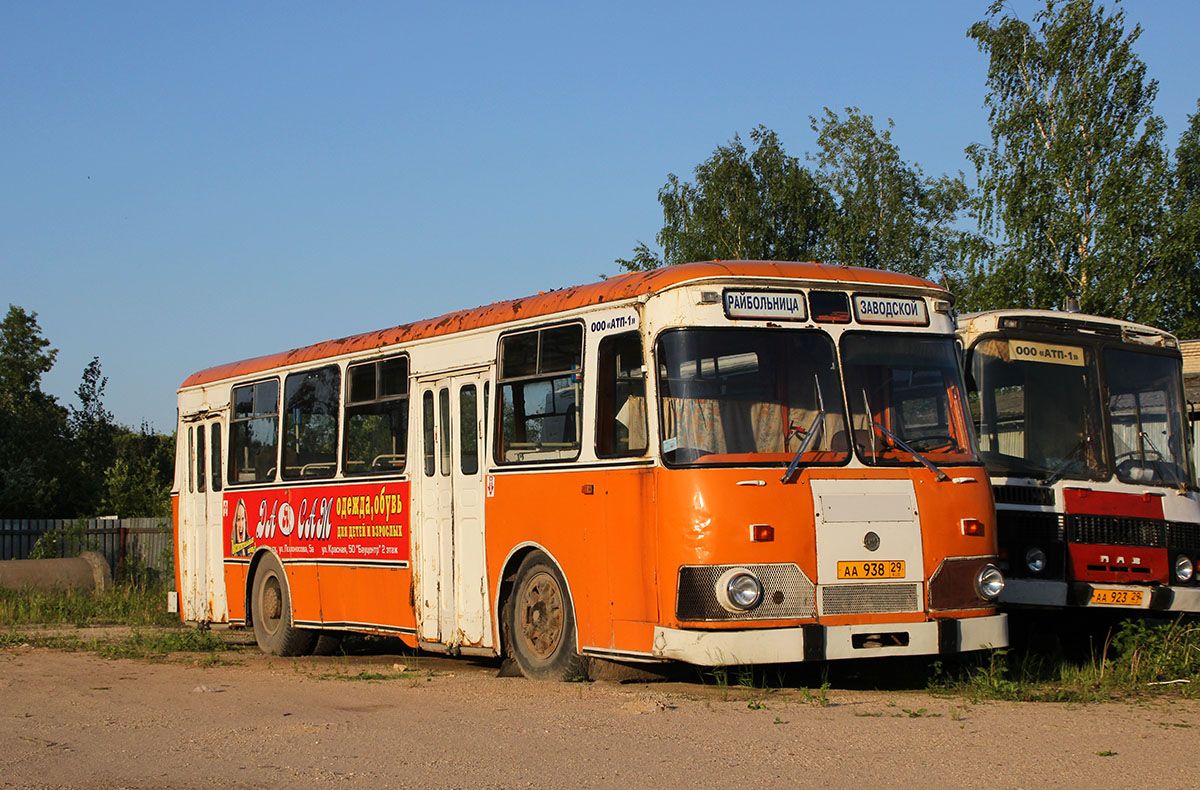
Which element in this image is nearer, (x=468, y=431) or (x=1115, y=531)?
(x=468, y=431)

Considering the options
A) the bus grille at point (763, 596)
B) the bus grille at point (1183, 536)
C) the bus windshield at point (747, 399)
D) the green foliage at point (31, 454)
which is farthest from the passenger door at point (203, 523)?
the green foliage at point (31, 454)

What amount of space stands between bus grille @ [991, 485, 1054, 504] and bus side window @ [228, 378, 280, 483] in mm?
7841

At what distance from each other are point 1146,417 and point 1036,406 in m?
1.16

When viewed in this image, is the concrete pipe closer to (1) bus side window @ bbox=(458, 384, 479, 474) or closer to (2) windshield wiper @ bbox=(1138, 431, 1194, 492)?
(1) bus side window @ bbox=(458, 384, 479, 474)

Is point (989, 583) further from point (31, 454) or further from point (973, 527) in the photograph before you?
point (31, 454)

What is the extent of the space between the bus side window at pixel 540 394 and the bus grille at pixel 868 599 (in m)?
2.30

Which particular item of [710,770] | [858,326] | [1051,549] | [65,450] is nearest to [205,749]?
[710,770]

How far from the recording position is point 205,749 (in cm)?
790

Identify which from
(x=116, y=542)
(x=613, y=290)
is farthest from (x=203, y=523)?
(x=116, y=542)

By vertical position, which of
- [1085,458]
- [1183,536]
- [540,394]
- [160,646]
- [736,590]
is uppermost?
[540,394]

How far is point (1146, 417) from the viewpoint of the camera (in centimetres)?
1298

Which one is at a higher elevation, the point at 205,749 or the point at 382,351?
the point at 382,351

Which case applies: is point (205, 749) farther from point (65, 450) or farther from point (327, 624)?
point (65, 450)

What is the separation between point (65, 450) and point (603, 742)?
33023mm
